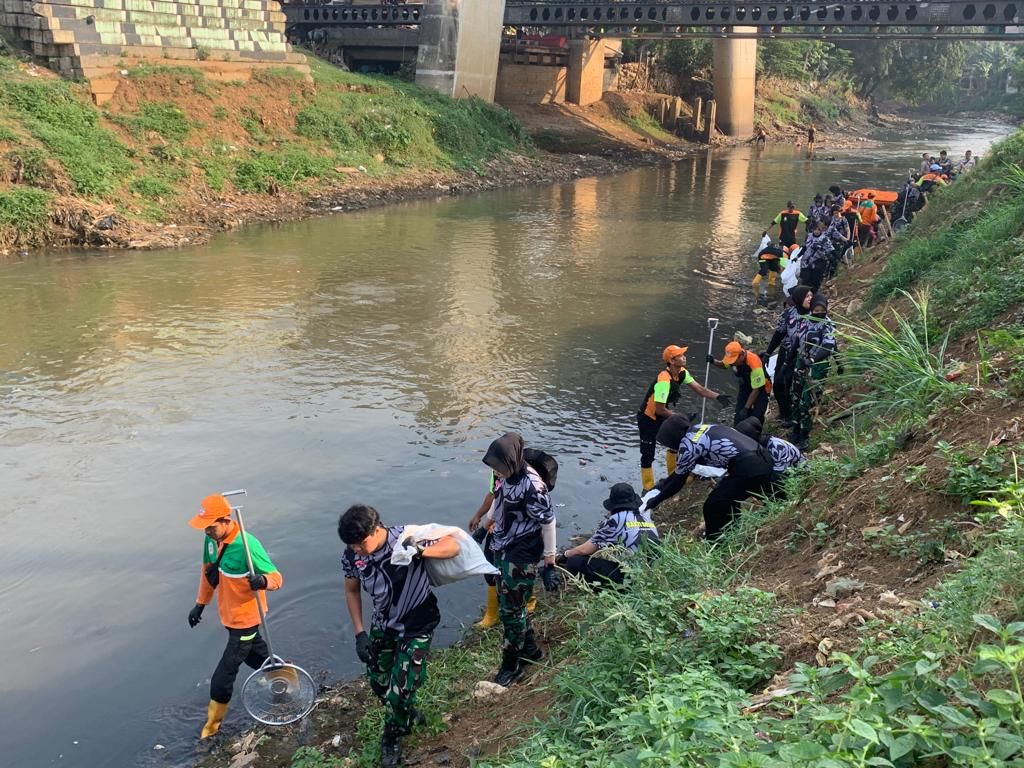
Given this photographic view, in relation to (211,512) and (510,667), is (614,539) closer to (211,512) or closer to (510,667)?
(510,667)

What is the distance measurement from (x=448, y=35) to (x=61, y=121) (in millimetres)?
20488

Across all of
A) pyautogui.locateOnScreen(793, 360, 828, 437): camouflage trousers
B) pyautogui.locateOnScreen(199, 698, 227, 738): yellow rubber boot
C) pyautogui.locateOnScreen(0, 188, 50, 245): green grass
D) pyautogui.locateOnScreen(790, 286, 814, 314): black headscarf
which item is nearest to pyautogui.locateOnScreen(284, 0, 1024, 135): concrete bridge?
pyautogui.locateOnScreen(0, 188, 50, 245): green grass

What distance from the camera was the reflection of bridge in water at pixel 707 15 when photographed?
36.9 m

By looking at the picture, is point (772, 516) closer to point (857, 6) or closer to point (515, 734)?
point (515, 734)

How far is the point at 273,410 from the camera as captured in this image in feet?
36.3

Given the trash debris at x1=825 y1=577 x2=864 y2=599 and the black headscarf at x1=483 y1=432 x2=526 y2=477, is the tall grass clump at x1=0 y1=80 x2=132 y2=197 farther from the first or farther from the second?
the trash debris at x1=825 y1=577 x2=864 y2=599

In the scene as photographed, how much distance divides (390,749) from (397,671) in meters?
0.50

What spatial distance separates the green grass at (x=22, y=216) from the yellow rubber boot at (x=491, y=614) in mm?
17245

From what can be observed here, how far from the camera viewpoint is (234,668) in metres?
5.66

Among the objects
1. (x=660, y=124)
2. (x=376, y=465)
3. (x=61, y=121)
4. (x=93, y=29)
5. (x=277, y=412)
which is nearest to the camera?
(x=376, y=465)

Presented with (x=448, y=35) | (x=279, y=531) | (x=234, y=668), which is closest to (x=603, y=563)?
(x=234, y=668)

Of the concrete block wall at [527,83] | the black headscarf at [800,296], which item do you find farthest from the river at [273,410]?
the concrete block wall at [527,83]

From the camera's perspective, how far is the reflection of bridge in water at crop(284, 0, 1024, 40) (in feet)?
121

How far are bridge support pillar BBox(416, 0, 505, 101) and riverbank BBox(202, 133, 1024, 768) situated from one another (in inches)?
1363
